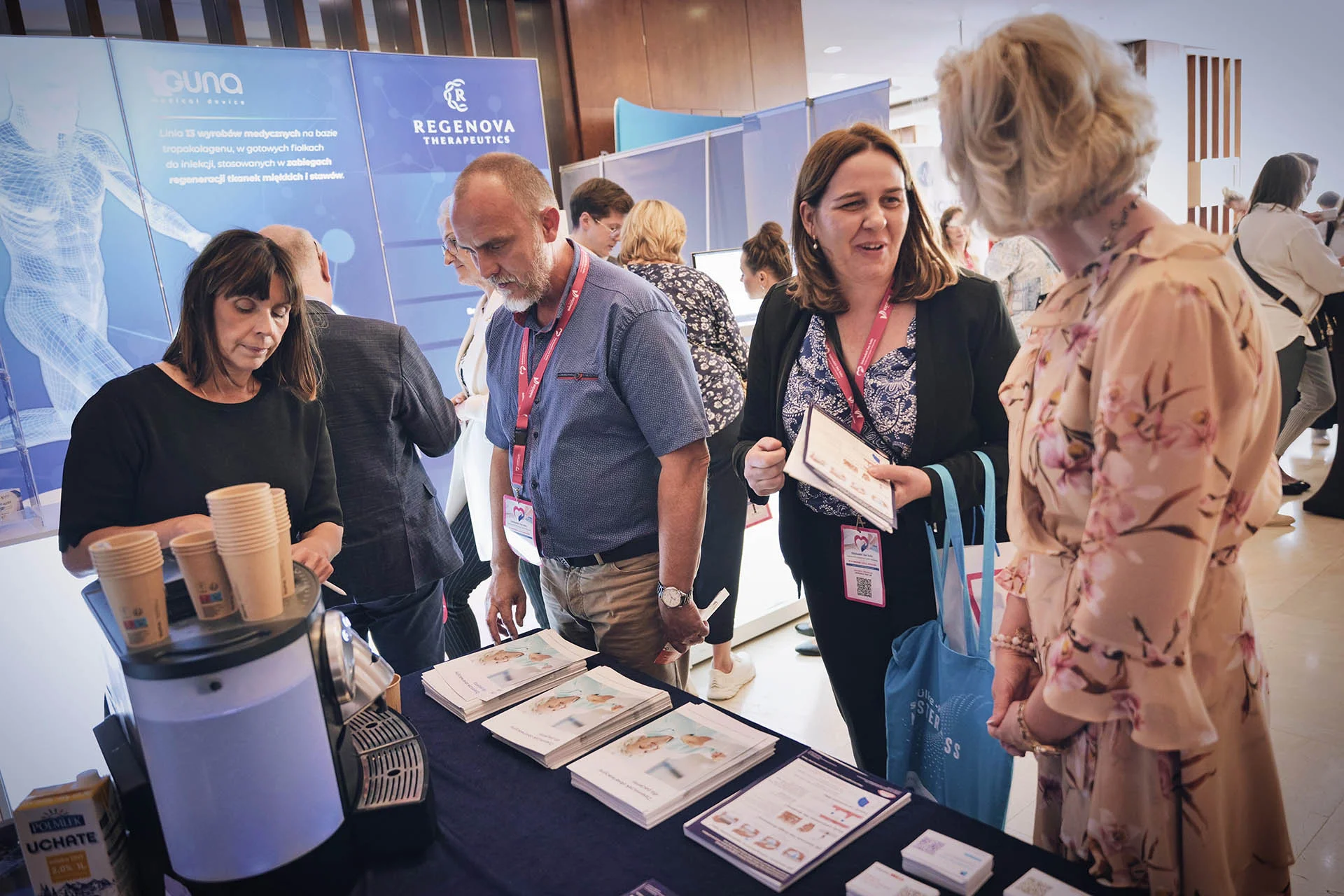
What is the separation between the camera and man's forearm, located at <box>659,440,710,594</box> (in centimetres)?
161

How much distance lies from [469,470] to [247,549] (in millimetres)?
2194

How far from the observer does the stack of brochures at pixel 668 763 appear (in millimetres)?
1061

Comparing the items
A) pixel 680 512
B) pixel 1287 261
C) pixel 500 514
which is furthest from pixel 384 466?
pixel 1287 261

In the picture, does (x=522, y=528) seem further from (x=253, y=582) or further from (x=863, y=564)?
(x=253, y=582)

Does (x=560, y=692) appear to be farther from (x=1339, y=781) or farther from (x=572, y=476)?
(x=1339, y=781)

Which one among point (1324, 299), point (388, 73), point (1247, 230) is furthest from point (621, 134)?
point (1324, 299)

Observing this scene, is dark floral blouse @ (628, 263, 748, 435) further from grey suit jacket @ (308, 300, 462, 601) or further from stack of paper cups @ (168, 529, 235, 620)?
stack of paper cups @ (168, 529, 235, 620)

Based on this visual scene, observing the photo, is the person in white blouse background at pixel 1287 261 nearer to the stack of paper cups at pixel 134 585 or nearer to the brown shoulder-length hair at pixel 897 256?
the brown shoulder-length hair at pixel 897 256

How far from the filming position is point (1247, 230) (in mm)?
3992

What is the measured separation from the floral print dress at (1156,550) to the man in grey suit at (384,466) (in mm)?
1629

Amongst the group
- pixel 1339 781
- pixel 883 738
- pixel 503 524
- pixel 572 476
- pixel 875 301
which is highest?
pixel 875 301

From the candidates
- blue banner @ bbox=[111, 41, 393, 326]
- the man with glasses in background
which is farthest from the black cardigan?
blue banner @ bbox=[111, 41, 393, 326]

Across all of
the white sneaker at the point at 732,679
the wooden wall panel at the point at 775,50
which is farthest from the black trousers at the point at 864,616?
the wooden wall panel at the point at 775,50

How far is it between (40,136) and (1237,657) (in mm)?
4053
